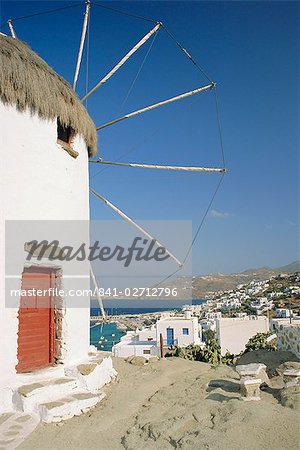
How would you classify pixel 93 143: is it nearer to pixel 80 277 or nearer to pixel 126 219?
pixel 126 219

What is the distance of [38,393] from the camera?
16.8ft

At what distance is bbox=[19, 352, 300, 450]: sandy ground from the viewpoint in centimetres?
346

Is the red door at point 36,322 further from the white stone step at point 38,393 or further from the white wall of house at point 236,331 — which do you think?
the white wall of house at point 236,331

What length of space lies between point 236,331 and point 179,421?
1168 inches

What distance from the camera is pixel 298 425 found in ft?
11.3

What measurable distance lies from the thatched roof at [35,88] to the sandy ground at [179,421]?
16.1ft

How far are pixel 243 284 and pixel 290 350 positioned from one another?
116 meters

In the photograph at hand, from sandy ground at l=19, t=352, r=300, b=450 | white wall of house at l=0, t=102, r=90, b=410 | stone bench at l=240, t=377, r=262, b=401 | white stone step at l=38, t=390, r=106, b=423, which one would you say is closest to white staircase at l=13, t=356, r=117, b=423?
white stone step at l=38, t=390, r=106, b=423

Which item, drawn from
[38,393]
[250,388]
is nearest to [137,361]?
[38,393]

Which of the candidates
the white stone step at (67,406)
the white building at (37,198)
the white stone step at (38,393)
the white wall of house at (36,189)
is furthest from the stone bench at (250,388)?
the white wall of house at (36,189)

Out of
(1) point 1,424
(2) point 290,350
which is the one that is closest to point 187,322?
(2) point 290,350

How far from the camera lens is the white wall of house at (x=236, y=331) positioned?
31.7m

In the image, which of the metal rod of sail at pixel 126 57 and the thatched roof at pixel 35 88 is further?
the metal rod of sail at pixel 126 57

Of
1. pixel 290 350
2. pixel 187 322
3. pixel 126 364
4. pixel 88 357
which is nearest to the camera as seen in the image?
pixel 88 357
